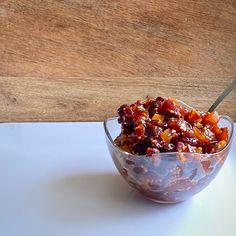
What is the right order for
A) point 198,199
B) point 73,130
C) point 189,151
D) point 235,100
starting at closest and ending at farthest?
point 189,151, point 198,199, point 73,130, point 235,100

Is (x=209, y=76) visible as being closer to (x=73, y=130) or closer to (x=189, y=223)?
(x=73, y=130)

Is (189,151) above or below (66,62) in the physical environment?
above

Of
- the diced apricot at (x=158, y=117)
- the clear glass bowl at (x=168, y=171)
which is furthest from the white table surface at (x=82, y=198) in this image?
the diced apricot at (x=158, y=117)

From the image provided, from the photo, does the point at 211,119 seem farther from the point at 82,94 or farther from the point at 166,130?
the point at 82,94

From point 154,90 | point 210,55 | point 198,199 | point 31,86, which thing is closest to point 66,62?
point 31,86

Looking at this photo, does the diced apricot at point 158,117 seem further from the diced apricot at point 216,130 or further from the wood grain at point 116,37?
the wood grain at point 116,37

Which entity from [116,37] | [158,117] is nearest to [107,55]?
[116,37]
